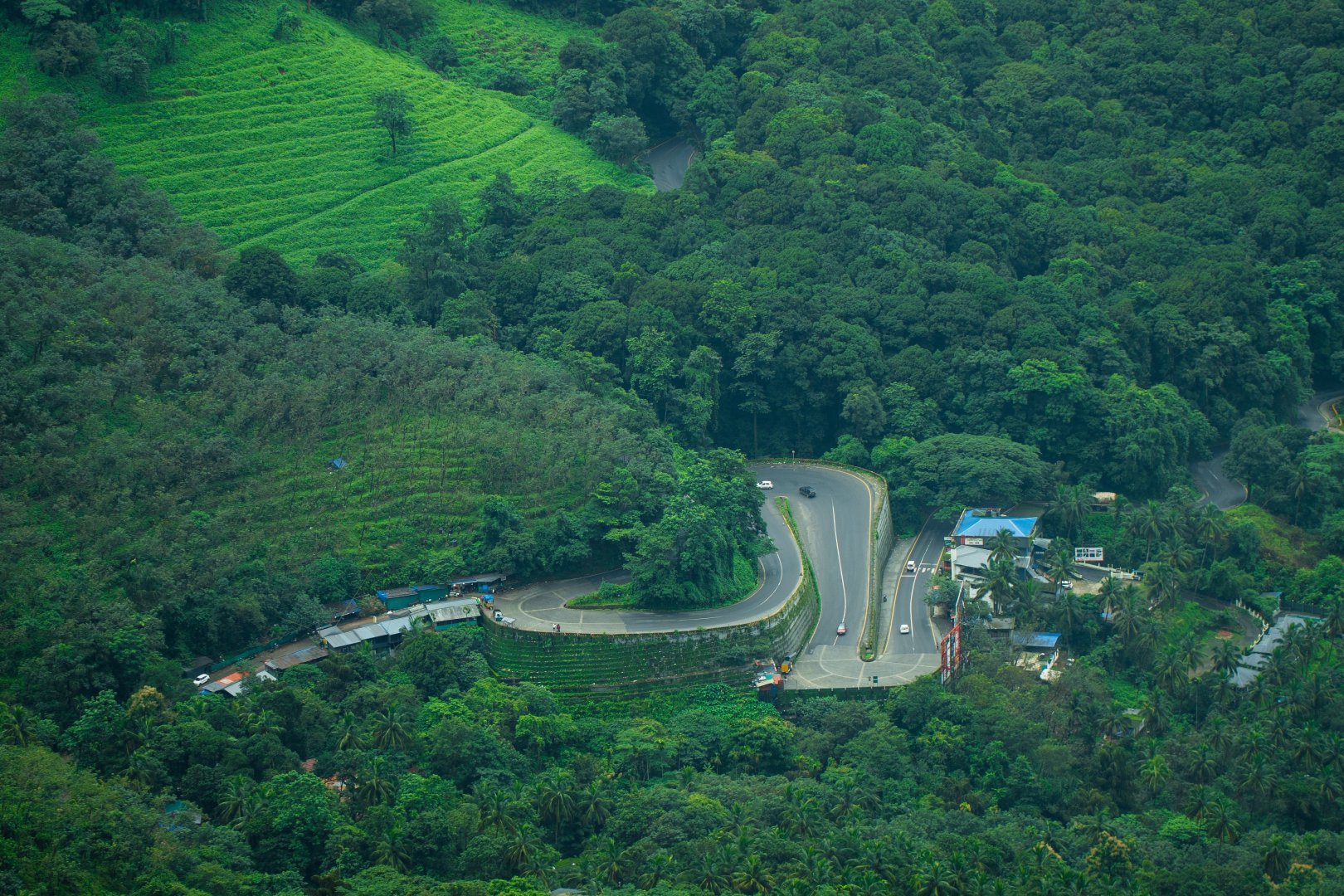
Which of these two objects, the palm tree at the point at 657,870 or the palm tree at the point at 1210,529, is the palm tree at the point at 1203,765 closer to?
the palm tree at the point at 1210,529

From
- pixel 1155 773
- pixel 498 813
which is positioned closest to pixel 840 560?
pixel 1155 773

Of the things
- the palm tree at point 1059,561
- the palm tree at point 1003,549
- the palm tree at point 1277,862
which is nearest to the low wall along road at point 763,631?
the palm tree at point 1003,549

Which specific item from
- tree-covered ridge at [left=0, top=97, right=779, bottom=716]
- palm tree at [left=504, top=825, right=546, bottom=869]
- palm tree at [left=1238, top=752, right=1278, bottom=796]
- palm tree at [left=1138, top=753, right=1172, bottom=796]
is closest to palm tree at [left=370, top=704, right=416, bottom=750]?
palm tree at [left=504, top=825, right=546, bottom=869]

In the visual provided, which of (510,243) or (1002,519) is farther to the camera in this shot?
(510,243)

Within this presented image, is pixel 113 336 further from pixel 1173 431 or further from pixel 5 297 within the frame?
pixel 1173 431

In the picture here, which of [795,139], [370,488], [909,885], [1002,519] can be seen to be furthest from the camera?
[795,139]

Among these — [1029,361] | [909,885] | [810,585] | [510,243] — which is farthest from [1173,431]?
[909,885]

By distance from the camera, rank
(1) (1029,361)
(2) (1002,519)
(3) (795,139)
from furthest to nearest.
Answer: (3) (795,139) → (1) (1029,361) → (2) (1002,519)

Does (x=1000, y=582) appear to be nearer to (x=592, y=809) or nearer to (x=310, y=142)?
(x=592, y=809)
